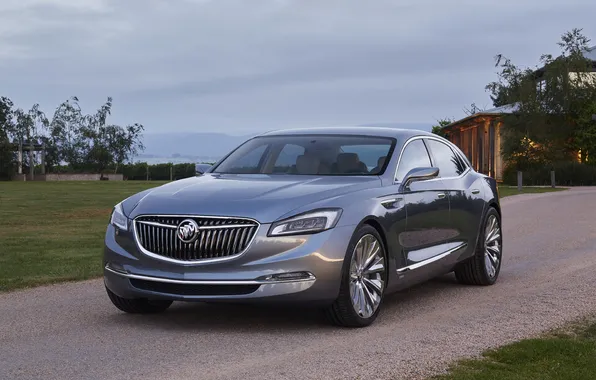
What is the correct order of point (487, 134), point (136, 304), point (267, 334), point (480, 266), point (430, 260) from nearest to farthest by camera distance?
point (267, 334) < point (136, 304) < point (430, 260) < point (480, 266) < point (487, 134)

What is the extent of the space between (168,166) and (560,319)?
338 ft

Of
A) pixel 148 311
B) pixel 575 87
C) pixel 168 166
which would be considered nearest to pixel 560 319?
pixel 148 311

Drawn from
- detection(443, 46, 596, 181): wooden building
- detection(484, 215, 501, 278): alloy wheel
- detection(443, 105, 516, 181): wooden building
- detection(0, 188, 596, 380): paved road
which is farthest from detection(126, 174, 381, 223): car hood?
detection(443, 46, 596, 181): wooden building

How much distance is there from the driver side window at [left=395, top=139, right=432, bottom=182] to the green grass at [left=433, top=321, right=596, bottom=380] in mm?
2137

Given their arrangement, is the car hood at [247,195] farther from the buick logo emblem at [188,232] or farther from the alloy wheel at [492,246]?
the alloy wheel at [492,246]

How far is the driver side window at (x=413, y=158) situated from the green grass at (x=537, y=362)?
2.14 metres

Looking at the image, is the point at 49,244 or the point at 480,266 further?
the point at 49,244

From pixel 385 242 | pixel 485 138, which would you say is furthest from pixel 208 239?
pixel 485 138

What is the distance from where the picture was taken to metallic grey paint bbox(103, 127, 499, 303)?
23.1ft

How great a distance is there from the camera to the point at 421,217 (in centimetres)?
860

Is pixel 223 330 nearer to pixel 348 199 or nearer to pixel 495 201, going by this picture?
pixel 348 199

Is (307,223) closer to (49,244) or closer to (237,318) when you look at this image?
(237,318)

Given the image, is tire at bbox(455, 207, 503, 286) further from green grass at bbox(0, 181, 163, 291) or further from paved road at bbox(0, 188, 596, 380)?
green grass at bbox(0, 181, 163, 291)

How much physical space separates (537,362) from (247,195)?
248cm
